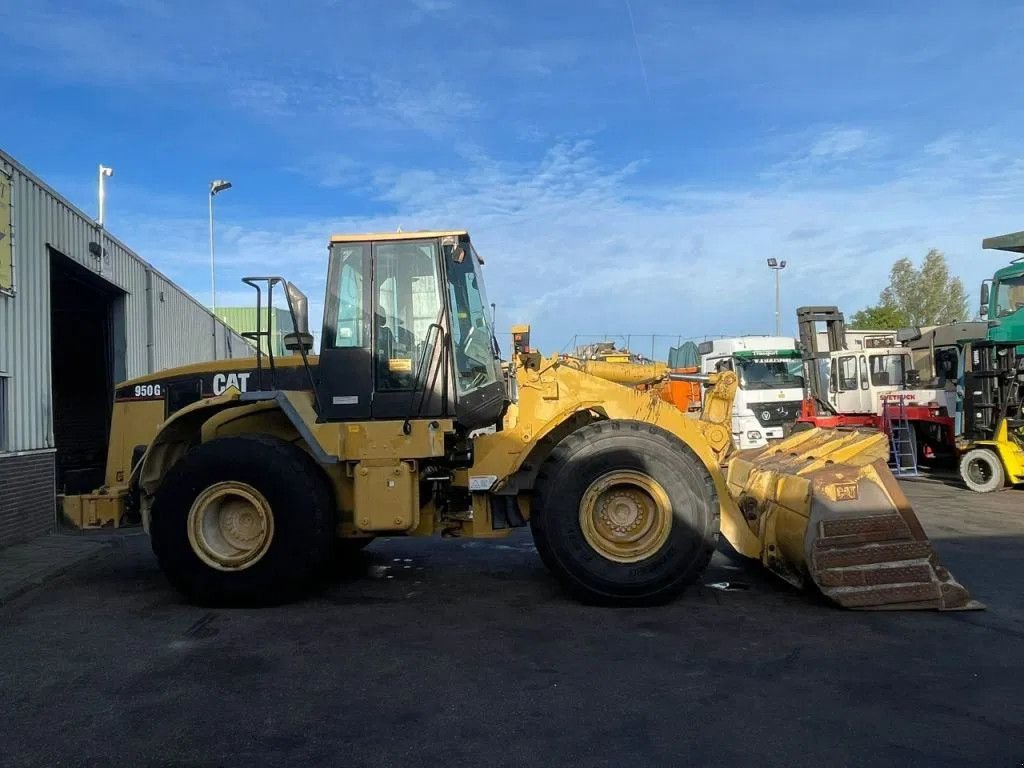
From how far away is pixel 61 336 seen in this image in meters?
15.4

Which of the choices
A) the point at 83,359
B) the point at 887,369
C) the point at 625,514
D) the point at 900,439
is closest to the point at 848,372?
the point at 887,369

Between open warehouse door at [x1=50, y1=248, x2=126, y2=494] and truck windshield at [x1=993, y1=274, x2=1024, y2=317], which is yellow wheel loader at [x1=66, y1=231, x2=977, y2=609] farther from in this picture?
truck windshield at [x1=993, y1=274, x2=1024, y2=317]

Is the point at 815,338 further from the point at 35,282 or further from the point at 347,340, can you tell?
the point at 35,282

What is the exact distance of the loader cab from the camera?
262 inches

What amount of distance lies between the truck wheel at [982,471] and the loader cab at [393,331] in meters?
10.8

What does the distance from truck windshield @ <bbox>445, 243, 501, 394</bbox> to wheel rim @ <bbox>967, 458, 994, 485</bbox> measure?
1046 cm

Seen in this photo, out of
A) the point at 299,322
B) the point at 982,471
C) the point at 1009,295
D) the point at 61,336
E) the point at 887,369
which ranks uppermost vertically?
the point at 1009,295

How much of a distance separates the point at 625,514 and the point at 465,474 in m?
1.35

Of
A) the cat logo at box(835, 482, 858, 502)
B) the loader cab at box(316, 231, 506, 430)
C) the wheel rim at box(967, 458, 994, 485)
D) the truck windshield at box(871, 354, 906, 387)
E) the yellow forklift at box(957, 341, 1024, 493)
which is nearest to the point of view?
the cat logo at box(835, 482, 858, 502)

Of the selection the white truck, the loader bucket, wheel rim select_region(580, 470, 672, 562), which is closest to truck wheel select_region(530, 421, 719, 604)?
wheel rim select_region(580, 470, 672, 562)

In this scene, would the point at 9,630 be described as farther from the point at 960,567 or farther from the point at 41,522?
the point at 960,567

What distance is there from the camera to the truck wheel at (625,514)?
243 inches

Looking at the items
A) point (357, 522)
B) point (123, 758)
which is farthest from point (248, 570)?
point (123, 758)

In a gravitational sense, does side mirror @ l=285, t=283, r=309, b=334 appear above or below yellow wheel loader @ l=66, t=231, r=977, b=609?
above
